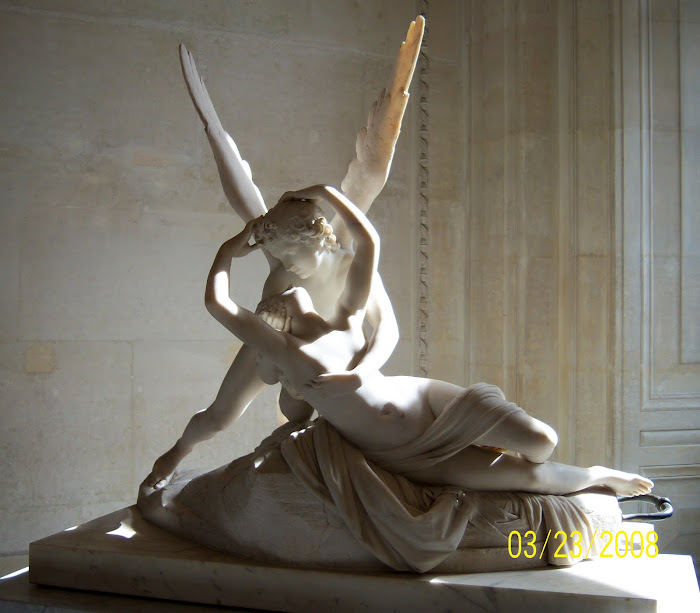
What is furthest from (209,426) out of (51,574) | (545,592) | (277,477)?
(545,592)

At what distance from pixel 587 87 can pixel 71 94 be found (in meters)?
2.70

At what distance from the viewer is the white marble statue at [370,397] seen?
268 cm

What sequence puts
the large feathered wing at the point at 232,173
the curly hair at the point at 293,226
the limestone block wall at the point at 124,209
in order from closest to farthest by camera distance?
the curly hair at the point at 293,226 < the large feathered wing at the point at 232,173 < the limestone block wall at the point at 124,209

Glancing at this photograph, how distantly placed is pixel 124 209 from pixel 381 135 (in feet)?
6.44

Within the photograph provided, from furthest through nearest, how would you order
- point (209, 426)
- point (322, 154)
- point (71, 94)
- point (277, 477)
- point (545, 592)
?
point (322, 154) < point (71, 94) < point (209, 426) < point (277, 477) < point (545, 592)

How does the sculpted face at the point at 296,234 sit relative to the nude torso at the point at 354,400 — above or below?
above

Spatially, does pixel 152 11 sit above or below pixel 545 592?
above

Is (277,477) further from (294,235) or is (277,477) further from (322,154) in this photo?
(322,154)

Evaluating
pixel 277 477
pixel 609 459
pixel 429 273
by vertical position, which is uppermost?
pixel 429 273

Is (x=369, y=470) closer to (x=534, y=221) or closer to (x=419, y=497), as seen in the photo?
(x=419, y=497)

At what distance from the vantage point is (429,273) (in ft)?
16.5

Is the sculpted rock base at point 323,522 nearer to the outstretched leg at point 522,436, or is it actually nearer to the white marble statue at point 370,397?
the white marble statue at point 370,397
